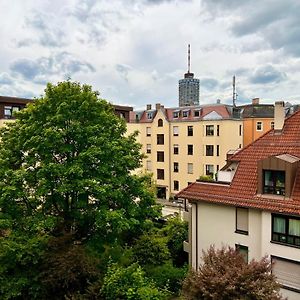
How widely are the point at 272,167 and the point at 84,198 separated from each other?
32.6 feet

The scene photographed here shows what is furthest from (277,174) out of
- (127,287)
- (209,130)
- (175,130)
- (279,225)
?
(175,130)

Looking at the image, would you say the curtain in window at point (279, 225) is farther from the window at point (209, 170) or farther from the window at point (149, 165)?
the window at point (149, 165)

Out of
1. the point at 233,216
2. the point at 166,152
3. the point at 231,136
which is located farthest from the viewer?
the point at 166,152

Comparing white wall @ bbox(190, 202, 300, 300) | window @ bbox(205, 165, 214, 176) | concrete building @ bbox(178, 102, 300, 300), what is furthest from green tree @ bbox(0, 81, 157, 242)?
window @ bbox(205, 165, 214, 176)

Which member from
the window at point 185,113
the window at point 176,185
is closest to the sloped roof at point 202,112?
the window at point 185,113

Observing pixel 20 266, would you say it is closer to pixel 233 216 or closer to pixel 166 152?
pixel 233 216

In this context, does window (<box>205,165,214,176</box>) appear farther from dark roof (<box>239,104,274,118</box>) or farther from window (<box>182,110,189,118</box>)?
dark roof (<box>239,104,274,118</box>)

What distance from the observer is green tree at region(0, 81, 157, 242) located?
17.4 metres

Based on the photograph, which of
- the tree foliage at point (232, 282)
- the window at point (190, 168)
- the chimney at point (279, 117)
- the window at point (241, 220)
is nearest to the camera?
the tree foliage at point (232, 282)

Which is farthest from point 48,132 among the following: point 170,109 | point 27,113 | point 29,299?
point 170,109

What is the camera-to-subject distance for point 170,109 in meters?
51.4

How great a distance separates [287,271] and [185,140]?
3278cm

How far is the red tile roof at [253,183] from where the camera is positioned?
1703 centimetres

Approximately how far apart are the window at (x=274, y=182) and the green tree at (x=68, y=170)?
6.81 m
